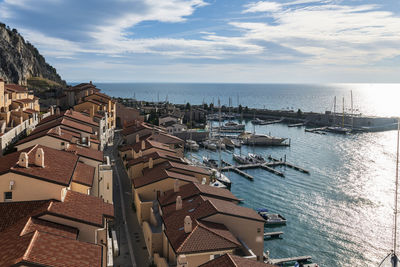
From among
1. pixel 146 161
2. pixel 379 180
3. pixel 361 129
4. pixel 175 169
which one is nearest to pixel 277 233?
pixel 175 169

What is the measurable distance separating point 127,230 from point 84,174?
815cm

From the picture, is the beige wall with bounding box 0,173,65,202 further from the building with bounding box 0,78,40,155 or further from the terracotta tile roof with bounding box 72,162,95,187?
the building with bounding box 0,78,40,155

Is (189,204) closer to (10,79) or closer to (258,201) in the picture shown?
(258,201)

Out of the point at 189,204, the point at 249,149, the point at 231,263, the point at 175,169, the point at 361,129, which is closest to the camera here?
the point at 231,263

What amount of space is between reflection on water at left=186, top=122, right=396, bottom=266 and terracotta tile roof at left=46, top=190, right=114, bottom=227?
2026 centimetres

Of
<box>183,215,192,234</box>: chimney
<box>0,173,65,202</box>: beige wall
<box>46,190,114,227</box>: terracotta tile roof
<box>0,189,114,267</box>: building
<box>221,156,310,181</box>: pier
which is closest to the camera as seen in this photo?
<box>0,189,114,267</box>: building

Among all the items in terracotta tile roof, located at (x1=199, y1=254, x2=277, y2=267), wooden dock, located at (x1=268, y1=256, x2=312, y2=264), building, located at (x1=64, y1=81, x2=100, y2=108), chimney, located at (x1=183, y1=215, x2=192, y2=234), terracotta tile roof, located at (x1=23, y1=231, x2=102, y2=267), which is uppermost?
building, located at (x1=64, y1=81, x2=100, y2=108)

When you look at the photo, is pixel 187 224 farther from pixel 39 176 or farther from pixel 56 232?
pixel 39 176

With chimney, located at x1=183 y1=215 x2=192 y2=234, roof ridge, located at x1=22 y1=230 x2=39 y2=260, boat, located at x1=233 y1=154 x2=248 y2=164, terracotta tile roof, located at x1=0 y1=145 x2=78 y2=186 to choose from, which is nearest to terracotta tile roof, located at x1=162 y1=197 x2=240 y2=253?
chimney, located at x1=183 y1=215 x2=192 y2=234

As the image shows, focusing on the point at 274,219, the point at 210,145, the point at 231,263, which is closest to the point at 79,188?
the point at 231,263

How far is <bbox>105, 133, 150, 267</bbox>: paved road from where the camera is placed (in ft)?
88.4

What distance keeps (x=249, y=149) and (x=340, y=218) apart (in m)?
44.5

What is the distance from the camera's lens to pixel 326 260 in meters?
34.3

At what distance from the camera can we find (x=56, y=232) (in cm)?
1803
